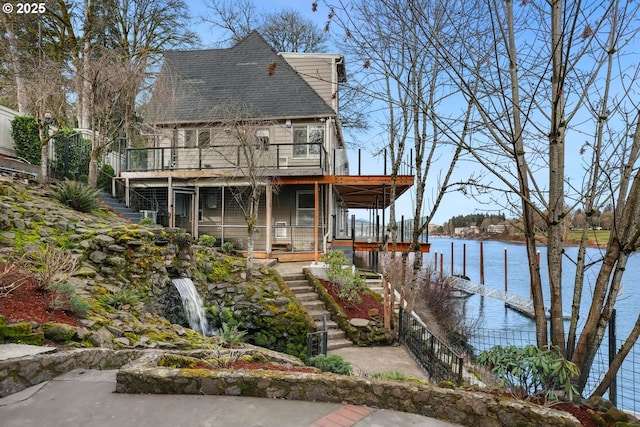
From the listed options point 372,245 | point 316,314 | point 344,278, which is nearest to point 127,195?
point 344,278

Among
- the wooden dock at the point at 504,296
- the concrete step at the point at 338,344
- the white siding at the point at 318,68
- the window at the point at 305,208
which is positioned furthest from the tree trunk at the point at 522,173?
the wooden dock at the point at 504,296

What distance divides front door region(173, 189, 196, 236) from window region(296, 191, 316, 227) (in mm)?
4588

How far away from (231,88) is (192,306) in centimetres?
1265

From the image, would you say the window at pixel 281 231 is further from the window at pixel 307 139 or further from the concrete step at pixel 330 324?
the concrete step at pixel 330 324

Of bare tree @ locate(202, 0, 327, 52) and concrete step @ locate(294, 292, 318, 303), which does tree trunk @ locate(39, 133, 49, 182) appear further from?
bare tree @ locate(202, 0, 327, 52)

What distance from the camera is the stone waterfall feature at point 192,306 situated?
8337 millimetres

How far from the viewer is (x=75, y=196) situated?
34.8 ft

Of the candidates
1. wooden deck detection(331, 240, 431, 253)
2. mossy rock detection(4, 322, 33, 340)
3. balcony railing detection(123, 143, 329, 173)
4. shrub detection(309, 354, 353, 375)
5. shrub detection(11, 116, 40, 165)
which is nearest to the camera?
mossy rock detection(4, 322, 33, 340)

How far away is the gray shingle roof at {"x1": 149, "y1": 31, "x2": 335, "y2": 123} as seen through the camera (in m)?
16.0

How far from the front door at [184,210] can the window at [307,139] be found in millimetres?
4985

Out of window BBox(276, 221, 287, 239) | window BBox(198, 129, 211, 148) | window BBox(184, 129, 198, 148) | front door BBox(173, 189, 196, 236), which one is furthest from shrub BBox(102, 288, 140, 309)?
window BBox(184, 129, 198, 148)

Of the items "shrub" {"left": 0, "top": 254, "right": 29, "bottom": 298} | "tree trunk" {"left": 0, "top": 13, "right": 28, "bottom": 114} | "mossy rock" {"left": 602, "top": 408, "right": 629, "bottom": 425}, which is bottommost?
"mossy rock" {"left": 602, "top": 408, "right": 629, "bottom": 425}

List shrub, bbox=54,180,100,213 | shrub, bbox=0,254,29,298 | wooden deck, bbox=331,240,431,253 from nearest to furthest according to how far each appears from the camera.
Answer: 1. shrub, bbox=0,254,29,298
2. shrub, bbox=54,180,100,213
3. wooden deck, bbox=331,240,431,253

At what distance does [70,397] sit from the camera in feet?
11.1
